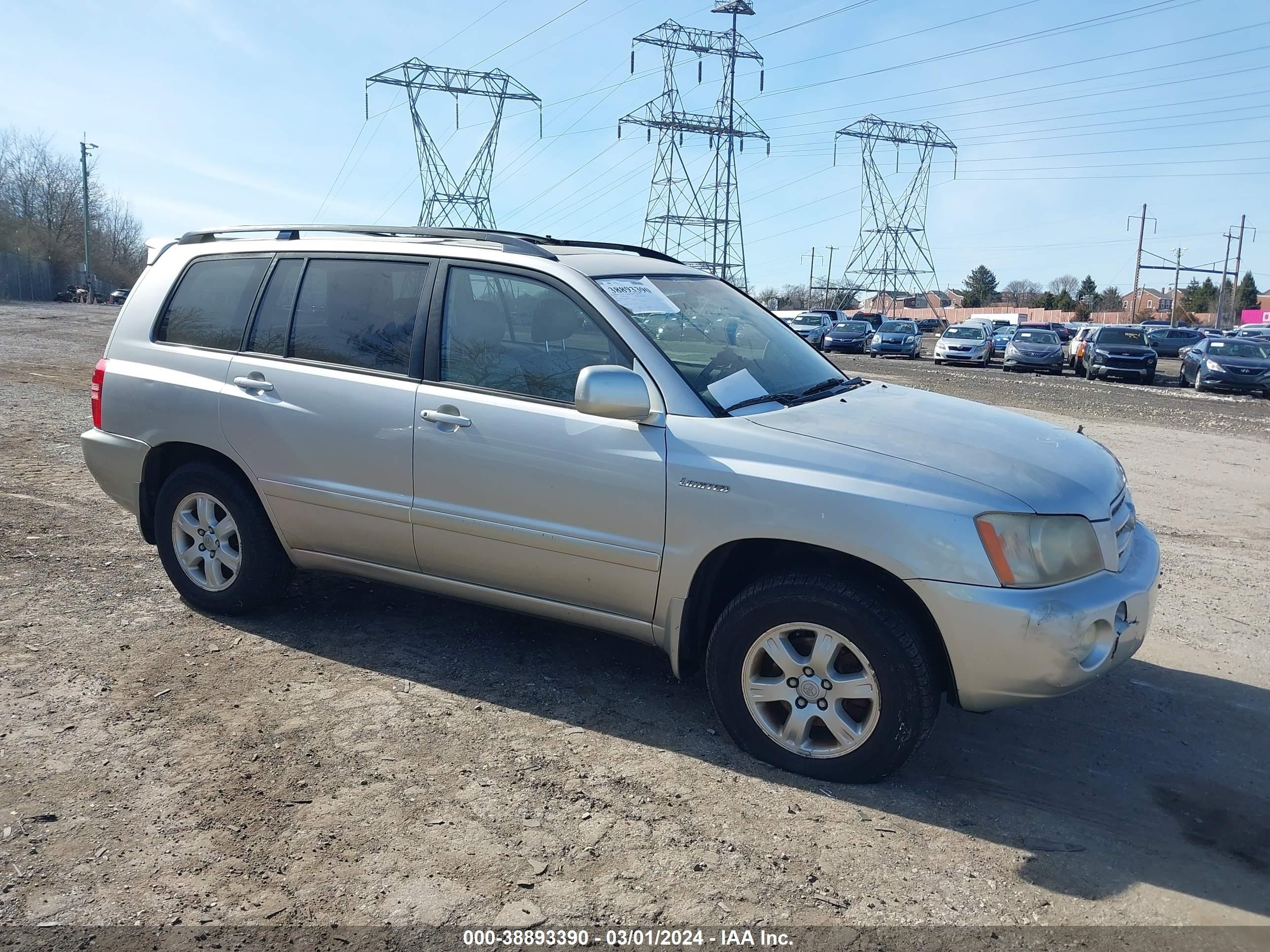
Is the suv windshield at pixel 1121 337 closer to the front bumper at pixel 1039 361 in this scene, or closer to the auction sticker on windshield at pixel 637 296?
the front bumper at pixel 1039 361

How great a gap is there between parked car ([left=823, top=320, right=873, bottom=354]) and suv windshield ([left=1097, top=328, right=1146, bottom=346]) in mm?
11974

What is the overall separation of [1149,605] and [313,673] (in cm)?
341

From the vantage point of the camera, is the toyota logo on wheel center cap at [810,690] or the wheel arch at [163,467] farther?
the wheel arch at [163,467]

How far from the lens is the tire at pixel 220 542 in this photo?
4.76 meters

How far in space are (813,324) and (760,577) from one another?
4032 cm

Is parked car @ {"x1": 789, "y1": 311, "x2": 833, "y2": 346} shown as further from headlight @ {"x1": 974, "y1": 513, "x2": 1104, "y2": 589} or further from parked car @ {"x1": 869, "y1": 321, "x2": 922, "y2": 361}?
headlight @ {"x1": 974, "y1": 513, "x2": 1104, "y2": 589}

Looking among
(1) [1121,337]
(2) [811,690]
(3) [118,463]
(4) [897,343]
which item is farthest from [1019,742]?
(4) [897,343]

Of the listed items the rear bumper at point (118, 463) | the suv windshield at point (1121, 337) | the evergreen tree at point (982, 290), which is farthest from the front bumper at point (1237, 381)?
the evergreen tree at point (982, 290)

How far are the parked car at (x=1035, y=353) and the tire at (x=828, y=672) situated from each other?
93.1 feet

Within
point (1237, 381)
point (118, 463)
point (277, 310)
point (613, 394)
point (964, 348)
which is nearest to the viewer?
point (613, 394)

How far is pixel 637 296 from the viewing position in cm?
410

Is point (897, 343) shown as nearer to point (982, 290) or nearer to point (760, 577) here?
point (760, 577)

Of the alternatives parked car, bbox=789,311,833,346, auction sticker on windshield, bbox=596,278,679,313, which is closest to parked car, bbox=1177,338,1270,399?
parked car, bbox=789,311,833,346

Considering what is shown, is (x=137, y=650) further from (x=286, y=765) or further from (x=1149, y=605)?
(x=1149, y=605)
